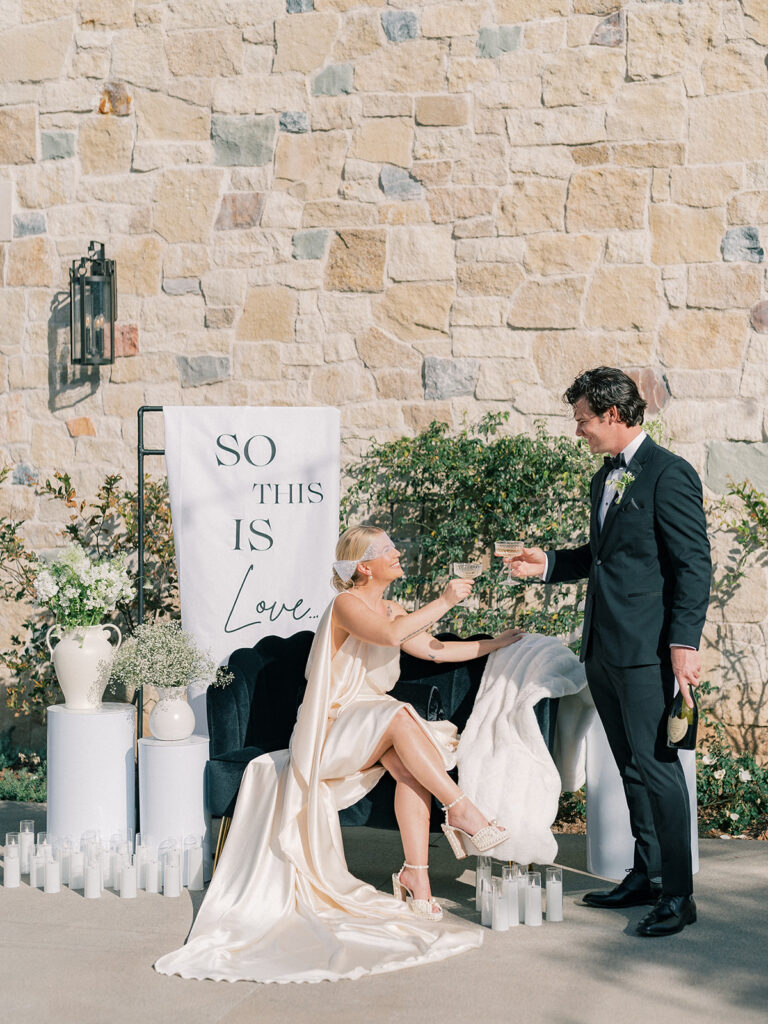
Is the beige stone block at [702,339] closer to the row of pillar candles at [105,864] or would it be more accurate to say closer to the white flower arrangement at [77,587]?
the white flower arrangement at [77,587]

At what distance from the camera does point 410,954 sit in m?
3.11

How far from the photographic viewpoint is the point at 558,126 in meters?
5.14

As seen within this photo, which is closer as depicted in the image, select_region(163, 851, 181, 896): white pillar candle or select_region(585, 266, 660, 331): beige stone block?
select_region(163, 851, 181, 896): white pillar candle

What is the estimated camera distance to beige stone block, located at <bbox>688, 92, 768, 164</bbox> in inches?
195

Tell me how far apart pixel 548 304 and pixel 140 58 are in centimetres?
226

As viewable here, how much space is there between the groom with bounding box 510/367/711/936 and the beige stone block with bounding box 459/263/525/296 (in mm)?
1713

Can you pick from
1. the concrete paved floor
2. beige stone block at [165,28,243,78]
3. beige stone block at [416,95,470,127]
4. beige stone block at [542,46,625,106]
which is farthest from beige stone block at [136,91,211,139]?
the concrete paved floor

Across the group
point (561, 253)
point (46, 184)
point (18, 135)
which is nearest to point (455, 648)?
point (561, 253)

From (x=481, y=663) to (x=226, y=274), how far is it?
2.41m

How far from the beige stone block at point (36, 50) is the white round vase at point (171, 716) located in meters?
3.29

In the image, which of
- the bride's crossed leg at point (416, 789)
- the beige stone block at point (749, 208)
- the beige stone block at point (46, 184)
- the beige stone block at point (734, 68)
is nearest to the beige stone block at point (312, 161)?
the beige stone block at point (46, 184)

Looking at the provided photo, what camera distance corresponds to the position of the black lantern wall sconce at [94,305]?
5531 millimetres

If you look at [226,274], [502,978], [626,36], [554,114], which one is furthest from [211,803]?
[626,36]

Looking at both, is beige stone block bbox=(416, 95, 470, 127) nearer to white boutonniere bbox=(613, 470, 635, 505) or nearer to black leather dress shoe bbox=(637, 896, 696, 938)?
white boutonniere bbox=(613, 470, 635, 505)
